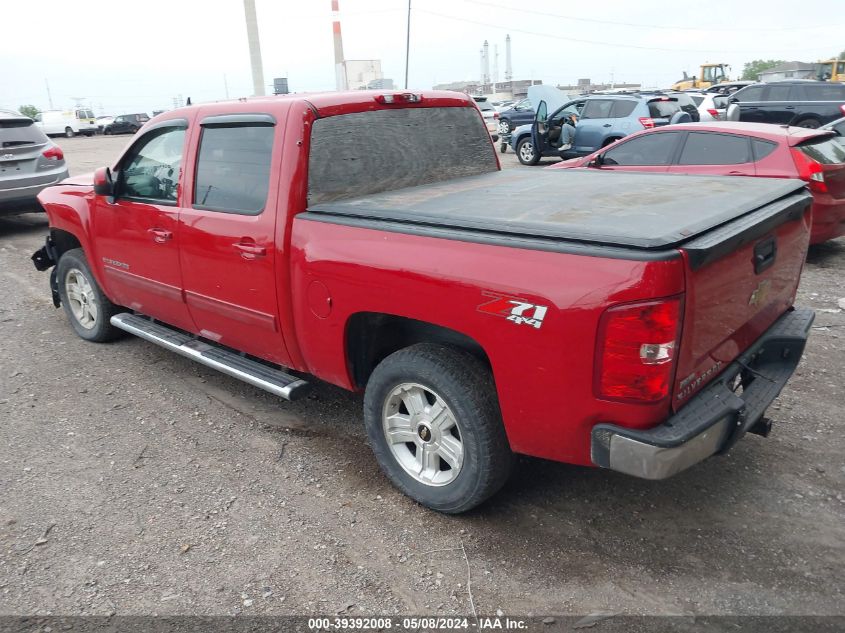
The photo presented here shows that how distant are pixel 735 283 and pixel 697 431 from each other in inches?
25.6

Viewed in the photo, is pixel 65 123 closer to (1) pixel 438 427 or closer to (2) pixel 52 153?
(2) pixel 52 153

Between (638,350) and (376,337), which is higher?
(638,350)

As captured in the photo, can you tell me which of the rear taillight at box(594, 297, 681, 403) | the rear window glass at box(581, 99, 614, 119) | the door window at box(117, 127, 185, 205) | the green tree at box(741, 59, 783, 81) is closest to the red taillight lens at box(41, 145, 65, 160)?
the door window at box(117, 127, 185, 205)

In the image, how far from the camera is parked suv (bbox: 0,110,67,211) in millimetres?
9180

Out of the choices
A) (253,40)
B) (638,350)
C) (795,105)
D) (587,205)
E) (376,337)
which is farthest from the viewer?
(253,40)

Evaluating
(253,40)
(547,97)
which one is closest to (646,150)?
(547,97)

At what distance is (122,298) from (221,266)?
5.18ft

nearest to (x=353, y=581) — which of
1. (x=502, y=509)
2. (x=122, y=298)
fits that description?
(x=502, y=509)

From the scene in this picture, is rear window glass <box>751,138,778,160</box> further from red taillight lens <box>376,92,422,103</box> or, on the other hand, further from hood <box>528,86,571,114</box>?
hood <box>528,86,571,114</box>

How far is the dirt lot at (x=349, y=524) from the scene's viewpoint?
269cm

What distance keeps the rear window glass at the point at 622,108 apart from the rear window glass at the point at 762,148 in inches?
292

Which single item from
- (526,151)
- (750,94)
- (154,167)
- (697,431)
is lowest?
(526,151)

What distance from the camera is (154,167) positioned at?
14.4 feet

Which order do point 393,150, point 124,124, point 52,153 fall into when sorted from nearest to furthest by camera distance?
point 393,150
point 52,153
point 124,124
